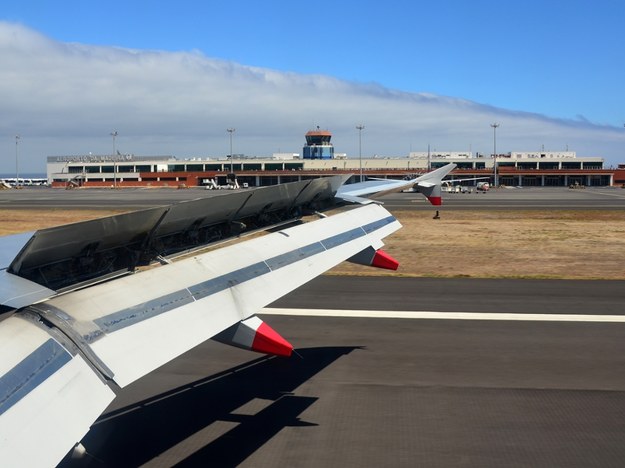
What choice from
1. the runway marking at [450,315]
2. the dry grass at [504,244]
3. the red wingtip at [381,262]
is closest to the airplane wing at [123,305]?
the red wingtip at [381,262]

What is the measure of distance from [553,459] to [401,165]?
142m

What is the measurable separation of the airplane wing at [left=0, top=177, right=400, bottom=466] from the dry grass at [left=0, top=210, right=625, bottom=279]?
17.1 meters

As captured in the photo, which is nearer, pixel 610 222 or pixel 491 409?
pixel 491 409

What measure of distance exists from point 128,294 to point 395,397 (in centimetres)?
656

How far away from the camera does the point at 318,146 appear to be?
162 m

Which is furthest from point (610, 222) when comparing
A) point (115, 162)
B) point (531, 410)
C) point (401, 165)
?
point (115, 162)

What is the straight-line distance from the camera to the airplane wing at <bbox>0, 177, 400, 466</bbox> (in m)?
4.98

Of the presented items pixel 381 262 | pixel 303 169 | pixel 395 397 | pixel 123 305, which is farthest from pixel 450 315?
pixel 303 169

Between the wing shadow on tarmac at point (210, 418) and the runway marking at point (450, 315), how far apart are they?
4781 mm

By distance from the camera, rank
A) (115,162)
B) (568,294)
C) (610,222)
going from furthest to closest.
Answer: (115,162)
(610,222)
(568,294)

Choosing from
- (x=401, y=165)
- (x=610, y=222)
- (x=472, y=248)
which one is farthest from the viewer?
(x=401, y=165)

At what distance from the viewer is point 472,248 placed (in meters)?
36.2

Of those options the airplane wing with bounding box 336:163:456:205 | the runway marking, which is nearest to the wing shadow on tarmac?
the airplane wing with bounding box 336:163:456:205

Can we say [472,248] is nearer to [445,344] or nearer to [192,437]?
[445,344]
